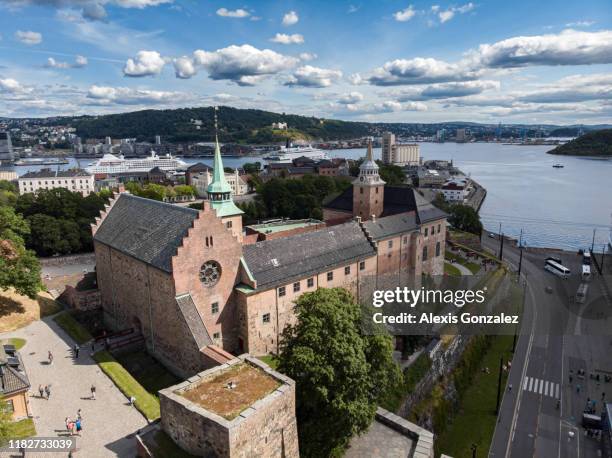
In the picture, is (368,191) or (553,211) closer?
(368,191)

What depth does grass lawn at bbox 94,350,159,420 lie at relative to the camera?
29359mm

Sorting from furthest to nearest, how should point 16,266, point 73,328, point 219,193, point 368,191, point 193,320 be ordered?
→ point 368,191, point 219,193, point 73,328, point 16,266, point 193,320

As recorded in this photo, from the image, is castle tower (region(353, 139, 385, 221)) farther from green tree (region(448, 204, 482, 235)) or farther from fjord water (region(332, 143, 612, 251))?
fjord water (region(332, 143, 612, 251))

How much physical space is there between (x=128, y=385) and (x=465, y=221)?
87.4m

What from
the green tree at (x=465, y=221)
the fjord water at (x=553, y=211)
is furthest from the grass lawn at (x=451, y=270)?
the fjord water at (x=553, y=211)

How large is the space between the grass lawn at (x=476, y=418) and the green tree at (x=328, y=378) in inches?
737

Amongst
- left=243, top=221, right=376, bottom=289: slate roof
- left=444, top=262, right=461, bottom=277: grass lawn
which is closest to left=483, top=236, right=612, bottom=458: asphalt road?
left=444, top=262, right=461, bottom=277: grass lawn

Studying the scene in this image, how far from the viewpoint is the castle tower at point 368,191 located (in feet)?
204

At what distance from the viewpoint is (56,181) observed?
150m

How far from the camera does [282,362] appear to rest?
1098 inches

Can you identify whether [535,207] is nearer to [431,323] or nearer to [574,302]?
[574,302]

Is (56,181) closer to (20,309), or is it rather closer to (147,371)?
(20,309)

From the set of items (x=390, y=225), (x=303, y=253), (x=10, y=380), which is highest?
(x=390, y=225)

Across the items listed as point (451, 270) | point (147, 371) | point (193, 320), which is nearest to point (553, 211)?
point (451, 270)
